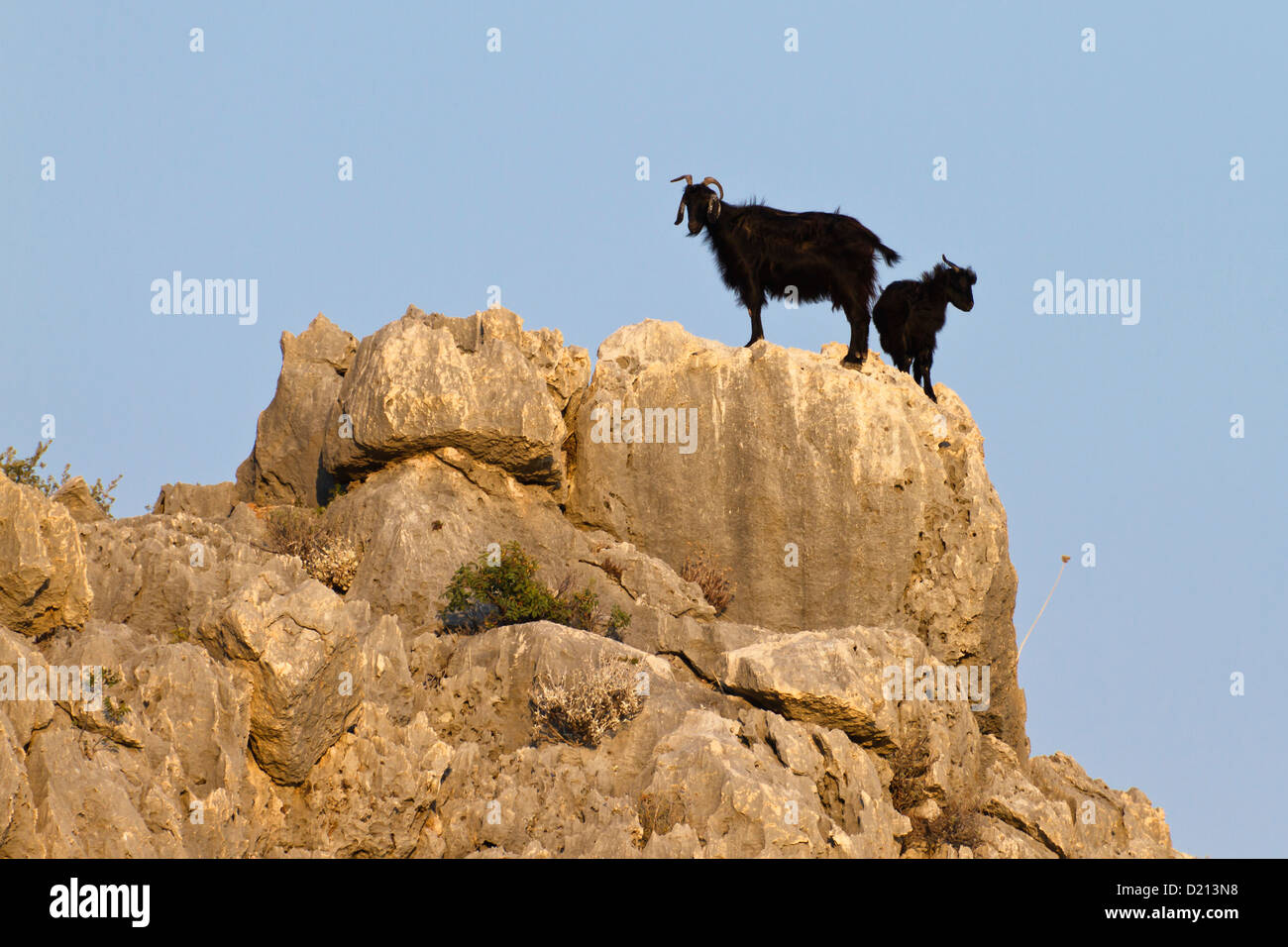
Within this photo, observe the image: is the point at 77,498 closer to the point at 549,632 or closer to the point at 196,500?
the point at 196,500

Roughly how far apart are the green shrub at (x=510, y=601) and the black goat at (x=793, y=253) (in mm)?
5685

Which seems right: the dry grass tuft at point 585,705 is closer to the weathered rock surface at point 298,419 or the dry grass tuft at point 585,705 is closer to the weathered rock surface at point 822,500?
the weathered rock surface at point 822,500

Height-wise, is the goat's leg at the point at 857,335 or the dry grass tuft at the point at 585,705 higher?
the goat's leg at the point at 857,335

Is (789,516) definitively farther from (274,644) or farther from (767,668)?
(274,644)

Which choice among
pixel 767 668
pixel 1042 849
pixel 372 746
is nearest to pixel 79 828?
pixel 372 746

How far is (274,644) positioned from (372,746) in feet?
5.51

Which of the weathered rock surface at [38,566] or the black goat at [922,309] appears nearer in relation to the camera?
the weathered rock surface at [38,566]

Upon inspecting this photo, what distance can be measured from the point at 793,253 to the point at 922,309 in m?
2.24

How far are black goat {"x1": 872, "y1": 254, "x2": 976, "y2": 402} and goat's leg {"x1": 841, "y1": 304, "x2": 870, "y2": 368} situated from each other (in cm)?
76

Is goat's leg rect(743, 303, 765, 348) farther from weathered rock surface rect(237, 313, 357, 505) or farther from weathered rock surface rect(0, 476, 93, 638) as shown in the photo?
weathered rock surface rect(0, 476, 93, 638)

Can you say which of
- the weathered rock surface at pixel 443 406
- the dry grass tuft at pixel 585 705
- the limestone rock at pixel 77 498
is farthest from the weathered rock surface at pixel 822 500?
the limestone rock at pixel 77 498

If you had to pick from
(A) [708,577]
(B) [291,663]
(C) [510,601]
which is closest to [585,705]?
(C) [510,601]

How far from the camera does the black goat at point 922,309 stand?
22672 mm
